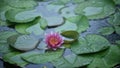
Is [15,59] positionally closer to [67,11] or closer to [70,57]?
[70,57]

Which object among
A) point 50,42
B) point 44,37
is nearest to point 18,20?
point 44,37

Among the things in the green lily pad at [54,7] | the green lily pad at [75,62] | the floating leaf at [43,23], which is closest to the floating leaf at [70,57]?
the green lily pad at [75,62]

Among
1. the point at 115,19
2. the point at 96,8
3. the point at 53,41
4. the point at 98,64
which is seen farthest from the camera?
the point at 96,8

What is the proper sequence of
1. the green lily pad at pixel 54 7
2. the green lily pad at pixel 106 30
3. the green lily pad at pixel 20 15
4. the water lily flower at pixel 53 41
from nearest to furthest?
the water lily flower at pixel 53 41, the green lily pad at pixel 106 30, the green lily pad at pixel 20 15, the green lily pad at pixel 54 7

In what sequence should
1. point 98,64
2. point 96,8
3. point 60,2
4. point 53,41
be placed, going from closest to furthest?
1. point 98,64
2. point 53,41
3. point 96,8
4. point 60,2

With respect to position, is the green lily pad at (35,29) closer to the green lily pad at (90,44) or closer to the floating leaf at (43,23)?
the floating leaf at (43,23)

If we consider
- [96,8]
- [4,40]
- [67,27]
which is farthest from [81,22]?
[4,40]

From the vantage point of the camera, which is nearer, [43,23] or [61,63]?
[61,63]

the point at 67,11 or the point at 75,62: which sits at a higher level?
the point at 67,11
